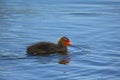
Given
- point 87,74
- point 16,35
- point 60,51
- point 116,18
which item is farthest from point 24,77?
point 116,18

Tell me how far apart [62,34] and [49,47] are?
70.0 inches

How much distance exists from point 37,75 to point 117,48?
2.53 metres

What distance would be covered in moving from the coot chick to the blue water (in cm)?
18

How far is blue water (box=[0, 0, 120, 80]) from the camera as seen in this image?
1199cm

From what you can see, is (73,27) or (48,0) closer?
(73,27)

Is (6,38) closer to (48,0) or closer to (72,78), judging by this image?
(72,78)

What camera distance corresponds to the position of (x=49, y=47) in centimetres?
1341

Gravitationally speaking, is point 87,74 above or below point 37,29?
below

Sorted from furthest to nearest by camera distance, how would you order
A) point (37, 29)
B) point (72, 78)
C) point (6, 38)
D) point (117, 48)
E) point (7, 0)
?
1. point (7, 0)
2. point (37, 29)
3. point (6, 38)
4. point (117, 48)
5. point (72, 78)

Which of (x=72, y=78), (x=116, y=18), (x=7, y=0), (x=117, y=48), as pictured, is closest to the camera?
(x=72, y=78)

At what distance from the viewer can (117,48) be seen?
1363 cm

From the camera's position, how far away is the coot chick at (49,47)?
1327cm

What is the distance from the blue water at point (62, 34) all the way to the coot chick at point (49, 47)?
0.18m

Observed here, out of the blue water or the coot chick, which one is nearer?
the blue water
